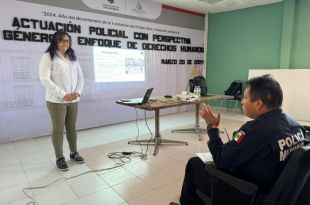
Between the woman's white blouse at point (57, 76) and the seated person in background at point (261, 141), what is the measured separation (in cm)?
177

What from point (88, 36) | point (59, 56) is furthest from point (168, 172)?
point (88, 36)

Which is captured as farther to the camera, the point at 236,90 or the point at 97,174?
the point at 236,90

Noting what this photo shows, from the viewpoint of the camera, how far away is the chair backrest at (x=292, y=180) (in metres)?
0.97

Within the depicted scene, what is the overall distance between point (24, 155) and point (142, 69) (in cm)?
287

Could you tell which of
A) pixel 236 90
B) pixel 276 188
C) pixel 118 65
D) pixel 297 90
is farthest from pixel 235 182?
pixel 236 90

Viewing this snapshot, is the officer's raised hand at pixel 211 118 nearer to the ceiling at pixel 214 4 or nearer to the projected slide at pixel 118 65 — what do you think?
the projected slide at pixel 118 65

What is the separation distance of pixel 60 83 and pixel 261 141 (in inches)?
83.3

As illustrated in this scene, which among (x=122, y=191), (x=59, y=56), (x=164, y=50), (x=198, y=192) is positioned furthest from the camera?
(x=164, y=50)

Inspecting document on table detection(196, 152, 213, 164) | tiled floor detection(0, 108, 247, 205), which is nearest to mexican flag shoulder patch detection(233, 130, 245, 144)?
document on table detection(196, 152, 213, 164)

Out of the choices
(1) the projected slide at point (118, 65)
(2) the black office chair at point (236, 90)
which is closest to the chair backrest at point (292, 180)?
(1) the projected slide at point (118, 65)

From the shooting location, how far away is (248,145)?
1.15m

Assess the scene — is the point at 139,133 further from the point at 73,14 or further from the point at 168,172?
the point at 73,14

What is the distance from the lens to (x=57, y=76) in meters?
2.50

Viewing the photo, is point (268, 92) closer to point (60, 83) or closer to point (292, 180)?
point (292, 180)
